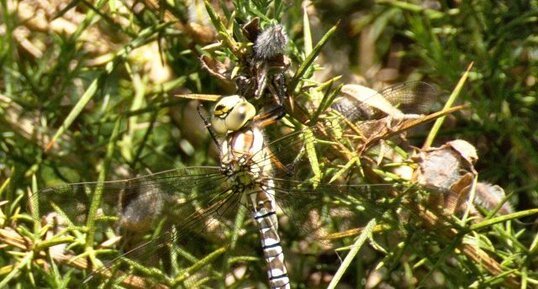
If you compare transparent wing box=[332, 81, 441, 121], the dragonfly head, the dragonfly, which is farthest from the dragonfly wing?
transparent wing box=[332, 81, 441, 121]

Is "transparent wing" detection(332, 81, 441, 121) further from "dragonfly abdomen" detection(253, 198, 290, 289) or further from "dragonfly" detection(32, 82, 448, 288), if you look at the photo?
"dragonfly abdomen" detection(253, 198, 290, 289)

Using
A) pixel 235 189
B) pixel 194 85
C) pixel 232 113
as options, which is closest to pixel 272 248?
pixel 235 189

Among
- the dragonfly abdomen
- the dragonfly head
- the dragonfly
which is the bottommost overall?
the dragonfly abdomen

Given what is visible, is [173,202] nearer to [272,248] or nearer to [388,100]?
[272,248]

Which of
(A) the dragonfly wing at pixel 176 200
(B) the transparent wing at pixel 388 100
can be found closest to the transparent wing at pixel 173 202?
(A) the dragonfly wing at pixel 176 200

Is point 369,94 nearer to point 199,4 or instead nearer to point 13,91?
point 199,4
